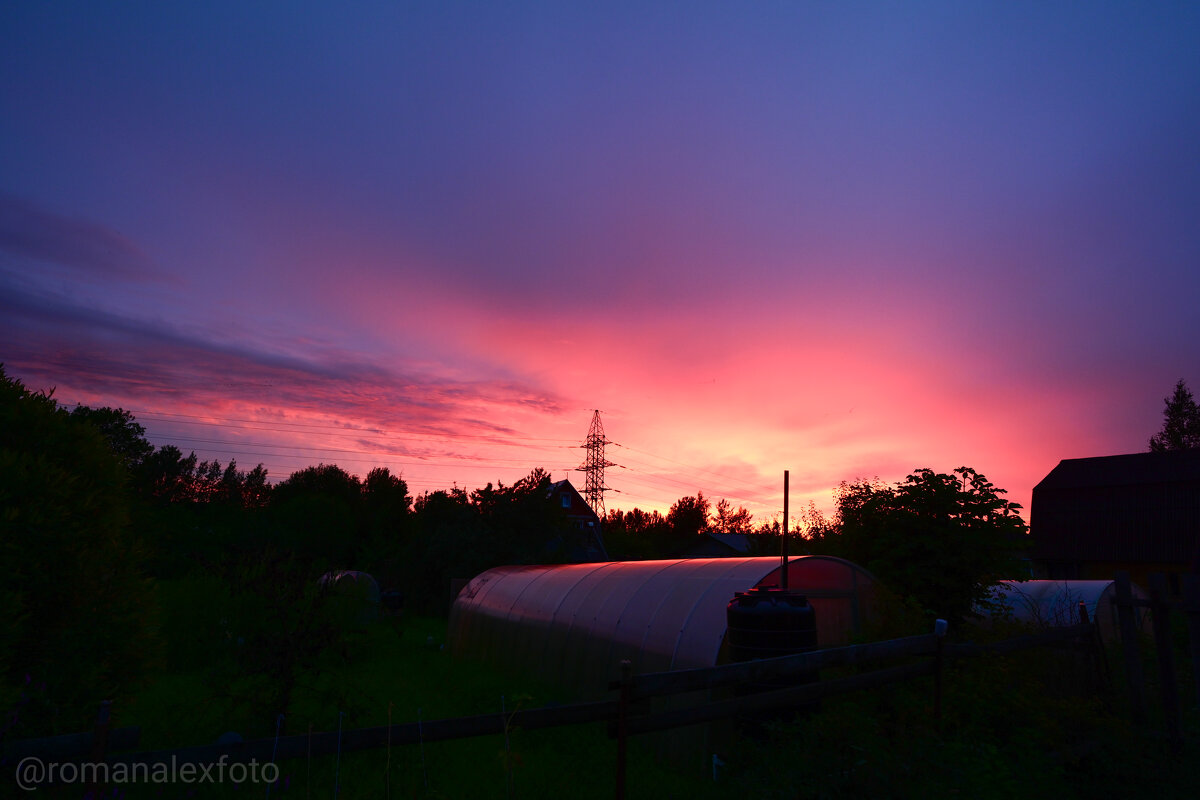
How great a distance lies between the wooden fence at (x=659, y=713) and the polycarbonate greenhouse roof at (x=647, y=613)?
1.70 m

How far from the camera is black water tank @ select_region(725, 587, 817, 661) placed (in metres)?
9.49

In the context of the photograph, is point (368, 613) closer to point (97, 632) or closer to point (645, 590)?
point (645, 590)

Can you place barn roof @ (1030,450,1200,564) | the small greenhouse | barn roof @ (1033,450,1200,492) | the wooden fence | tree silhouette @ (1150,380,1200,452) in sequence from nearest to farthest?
the wooden fence → the small greenhouse → barn roof @ (1030,450,1200,564) → barn roof @ (1033,450,1200,492) → tree silhouette @ (1150,380,1200,452)

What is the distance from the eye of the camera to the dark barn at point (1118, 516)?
35.7m

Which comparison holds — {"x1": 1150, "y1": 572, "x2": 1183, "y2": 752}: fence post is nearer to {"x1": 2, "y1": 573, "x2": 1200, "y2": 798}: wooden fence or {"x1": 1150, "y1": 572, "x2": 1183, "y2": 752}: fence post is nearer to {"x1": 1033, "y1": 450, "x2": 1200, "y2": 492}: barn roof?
{"x1": 2, "y1": 573, "x2": 1200, "y2": 798}: wooden fence

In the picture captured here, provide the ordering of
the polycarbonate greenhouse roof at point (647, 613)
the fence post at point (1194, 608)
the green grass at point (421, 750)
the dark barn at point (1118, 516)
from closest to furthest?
the green grass at point (421, 750) < the fence post at point (1194, 608) < the polycarbonate greenhouse roof at point (647, 613) < the dark barn at point (1118, 516)

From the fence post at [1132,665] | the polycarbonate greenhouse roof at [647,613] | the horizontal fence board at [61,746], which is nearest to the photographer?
the horizontal fence board at [61,746]

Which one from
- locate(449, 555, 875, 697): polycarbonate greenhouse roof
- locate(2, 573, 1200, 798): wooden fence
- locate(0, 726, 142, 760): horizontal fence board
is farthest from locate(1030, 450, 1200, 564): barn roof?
locate(0, 726, 142, 760): horizontal fence board

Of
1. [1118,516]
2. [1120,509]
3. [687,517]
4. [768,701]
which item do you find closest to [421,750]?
[768,701]

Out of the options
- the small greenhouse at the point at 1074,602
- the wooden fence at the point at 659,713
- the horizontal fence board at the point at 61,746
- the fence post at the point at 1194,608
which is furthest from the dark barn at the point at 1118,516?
the horizontal fence board at the point at 61,746

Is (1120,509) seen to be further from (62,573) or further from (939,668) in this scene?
(62,573)

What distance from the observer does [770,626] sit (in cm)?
955

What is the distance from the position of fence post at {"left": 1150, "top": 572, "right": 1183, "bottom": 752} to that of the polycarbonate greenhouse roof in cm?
431

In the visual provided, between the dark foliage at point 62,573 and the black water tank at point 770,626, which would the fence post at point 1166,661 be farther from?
the dark foliage at point 62,573
